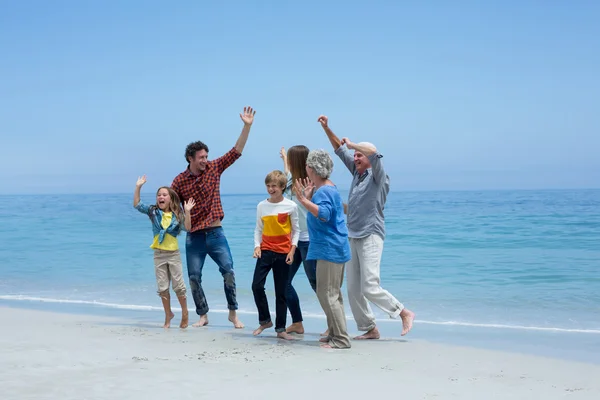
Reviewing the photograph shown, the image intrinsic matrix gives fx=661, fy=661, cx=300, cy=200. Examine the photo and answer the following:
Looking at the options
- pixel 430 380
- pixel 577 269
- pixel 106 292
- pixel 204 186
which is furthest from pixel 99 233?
pixel 430 380

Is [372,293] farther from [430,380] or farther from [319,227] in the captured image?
[430,380]

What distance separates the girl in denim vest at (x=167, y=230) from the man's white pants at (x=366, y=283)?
169 centimetres

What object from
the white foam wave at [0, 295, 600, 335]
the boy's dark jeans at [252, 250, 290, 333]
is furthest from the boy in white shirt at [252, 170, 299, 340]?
the white foam wave at [0, 295, 600, 335]

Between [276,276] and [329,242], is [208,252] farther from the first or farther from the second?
[329,242]

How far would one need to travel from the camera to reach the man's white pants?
5.93m

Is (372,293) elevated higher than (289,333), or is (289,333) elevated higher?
(372,293)

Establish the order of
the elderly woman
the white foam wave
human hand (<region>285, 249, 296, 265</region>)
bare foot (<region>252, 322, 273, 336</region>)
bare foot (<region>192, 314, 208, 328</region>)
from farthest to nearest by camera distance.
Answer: the white foam wave
bare foot (<region>192, 314, 208, 328</region>)
bare foot (<region>252, 322, 273, 336</region>)
human hand (<region>285, 249, 296, 265</region>)
the elderly woman

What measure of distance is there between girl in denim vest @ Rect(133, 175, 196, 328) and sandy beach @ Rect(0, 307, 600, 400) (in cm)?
52

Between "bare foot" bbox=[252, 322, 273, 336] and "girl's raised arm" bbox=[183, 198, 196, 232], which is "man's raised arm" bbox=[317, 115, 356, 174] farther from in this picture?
"bare foot" bbox=[252, 322, 273, 336]

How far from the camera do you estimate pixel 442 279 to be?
11.5 m

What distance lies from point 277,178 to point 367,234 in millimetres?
965

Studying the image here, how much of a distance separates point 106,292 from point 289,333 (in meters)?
4.94

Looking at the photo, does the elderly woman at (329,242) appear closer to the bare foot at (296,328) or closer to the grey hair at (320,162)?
the grey hair at (320,162)

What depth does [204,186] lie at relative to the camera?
6609mm
